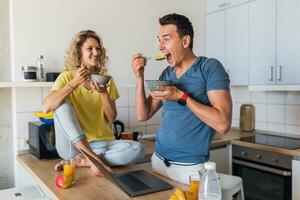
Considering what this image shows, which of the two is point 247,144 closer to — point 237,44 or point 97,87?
point 237,44

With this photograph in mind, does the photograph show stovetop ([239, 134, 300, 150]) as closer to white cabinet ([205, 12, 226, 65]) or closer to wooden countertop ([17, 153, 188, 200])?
white cabinet ([205, 12, 226, 65])

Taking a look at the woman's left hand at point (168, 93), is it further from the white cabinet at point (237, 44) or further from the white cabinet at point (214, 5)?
the white cabinet at point (214, 5)

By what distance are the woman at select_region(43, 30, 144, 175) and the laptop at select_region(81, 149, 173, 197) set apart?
0.61 ft

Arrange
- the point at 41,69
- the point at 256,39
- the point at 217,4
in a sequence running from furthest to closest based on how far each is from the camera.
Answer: the point at 217,4 → the point at 256,39 → the point at 41,69

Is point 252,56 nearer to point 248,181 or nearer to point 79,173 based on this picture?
point 248,181

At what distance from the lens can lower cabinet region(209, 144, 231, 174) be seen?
8.34ft

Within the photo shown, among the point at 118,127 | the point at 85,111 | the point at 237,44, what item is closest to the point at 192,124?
the point at 85,111

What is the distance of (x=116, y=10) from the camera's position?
2652 millimetres

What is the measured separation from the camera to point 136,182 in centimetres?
151

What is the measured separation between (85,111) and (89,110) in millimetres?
28

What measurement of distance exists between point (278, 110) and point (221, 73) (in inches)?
63.1

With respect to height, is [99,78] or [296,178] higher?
[99,78]

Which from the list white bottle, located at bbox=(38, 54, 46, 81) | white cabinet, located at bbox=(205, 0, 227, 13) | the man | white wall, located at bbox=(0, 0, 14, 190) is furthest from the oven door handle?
white wall, located at bbox=(0, 0, 14, 190)

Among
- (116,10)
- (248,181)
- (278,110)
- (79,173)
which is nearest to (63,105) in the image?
(79,173)
